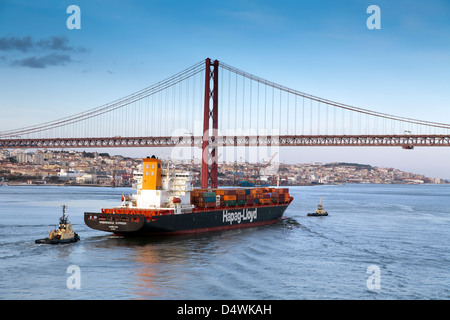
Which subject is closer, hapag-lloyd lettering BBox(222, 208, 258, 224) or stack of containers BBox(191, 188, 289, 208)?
stack of containers BBox(191, 188, 289, 208)

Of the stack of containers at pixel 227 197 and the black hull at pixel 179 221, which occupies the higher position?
the stack of containers at pixel 227 197

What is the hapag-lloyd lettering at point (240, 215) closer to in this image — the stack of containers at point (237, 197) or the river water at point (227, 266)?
the stack of containers at point (237, 197)

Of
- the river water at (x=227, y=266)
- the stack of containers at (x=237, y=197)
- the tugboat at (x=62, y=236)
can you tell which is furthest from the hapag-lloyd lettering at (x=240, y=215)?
the tugboat at (x=62, y=236)

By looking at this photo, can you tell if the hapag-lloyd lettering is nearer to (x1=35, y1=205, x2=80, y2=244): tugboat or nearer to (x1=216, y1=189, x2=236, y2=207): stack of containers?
(x1=216, y1=189, x2=236, y2=207): stack of containers

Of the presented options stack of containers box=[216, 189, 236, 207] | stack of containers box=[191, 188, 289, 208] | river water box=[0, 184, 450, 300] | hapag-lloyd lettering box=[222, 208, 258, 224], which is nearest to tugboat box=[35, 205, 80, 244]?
river water box=[0, 184, 450, 300]

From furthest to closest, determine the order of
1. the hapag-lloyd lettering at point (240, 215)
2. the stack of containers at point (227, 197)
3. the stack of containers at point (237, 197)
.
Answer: the stack of containers at point (227, 197), the hapag-lloyd lettering at point (240, 215), the stack of containers at point (237, 197)

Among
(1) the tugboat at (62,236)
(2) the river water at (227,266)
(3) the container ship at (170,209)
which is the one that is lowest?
(2) the river water at (227,266)

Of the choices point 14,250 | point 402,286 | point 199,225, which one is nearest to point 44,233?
point 14,250

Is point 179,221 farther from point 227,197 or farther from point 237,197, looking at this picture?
point 237,197
